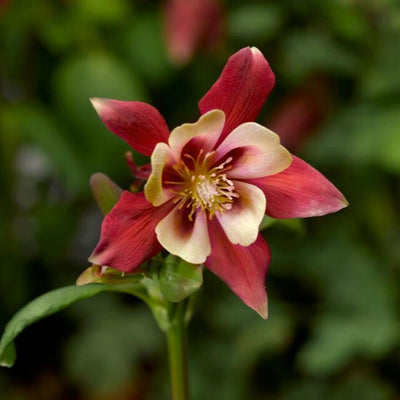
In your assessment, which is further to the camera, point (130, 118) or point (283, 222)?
point (283, 222)

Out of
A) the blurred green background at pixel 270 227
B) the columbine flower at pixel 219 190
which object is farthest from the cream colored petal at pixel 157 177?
the blurred green background at pixel 270 227

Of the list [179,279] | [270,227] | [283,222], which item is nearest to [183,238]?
[179,279]

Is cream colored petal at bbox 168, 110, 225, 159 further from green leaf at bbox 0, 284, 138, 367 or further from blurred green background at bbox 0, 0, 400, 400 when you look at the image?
blurred green background at bbox 0, 0, 400, 400

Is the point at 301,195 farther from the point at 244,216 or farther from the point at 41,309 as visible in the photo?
the point at 41,309

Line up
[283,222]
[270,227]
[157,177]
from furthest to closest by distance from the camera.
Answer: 1. [270,227]
2. [283,222]
3. [157,177]

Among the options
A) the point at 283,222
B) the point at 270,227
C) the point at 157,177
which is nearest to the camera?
the point at 157,177

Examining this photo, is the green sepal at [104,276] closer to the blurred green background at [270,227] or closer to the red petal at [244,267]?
the red petal at [244,267]
